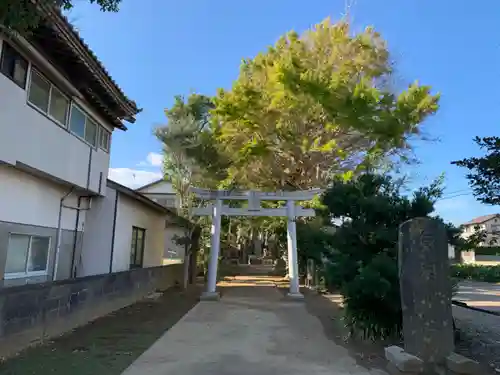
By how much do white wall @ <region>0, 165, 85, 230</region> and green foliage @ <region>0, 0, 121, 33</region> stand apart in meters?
3.70

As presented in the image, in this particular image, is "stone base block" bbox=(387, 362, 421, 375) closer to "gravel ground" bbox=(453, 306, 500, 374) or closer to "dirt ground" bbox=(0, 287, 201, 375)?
"gravel ground" bbox=(453, 306, 500, 374)

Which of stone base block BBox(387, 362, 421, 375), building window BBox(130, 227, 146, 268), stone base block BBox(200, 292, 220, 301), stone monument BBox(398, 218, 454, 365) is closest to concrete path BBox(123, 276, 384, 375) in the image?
stone base block BBox(387, 362, 421, 375)

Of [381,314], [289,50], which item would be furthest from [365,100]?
[381,314]

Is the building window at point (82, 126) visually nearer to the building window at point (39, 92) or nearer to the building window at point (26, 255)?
the building window at point (39, 92)

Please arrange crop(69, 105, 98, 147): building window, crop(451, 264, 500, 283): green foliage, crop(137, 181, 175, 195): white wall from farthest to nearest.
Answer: crop(137, 181, 175, 195): white wall < crop(451, 264, 500, 283): green foliage < crop(69, 105, 98, 147): building window

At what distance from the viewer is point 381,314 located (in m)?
6.66

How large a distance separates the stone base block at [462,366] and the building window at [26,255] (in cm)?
700

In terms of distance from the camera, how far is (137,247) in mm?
13719

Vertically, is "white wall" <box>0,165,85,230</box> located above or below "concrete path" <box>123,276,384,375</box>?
above

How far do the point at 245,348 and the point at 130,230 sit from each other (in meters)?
7.03

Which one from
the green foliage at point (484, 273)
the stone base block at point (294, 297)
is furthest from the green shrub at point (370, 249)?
the green foliage at point (484, 273)

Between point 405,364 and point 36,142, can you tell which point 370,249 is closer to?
point 405,364

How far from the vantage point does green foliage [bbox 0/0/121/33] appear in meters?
3.41

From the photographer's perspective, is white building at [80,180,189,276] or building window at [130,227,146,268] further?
building window at [130,227,146,268]
